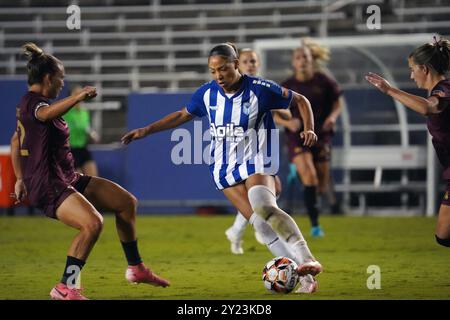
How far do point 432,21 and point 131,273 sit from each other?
13889 mm

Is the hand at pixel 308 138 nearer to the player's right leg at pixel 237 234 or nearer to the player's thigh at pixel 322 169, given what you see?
the player's right leg at pixel 237 234

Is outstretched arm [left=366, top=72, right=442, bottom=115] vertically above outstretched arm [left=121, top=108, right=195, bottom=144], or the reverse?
outstretched arm [left=366, top=72, right=442, bottom=115]

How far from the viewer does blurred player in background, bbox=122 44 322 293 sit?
289 inches

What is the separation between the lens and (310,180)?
1255cm

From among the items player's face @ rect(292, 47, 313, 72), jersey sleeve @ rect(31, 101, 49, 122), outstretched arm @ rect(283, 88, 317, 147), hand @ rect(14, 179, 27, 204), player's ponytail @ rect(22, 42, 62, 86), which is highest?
player's ponytail @ rect(22, 42, 62, 86)

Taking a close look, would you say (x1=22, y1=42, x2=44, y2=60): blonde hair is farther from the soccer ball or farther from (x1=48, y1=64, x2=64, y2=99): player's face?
the soccer ball

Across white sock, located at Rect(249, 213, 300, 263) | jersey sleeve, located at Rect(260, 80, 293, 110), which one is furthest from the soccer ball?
jersey sleeve, located at Rect(260, 80, 293, 110)

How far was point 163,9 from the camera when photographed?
22047mm

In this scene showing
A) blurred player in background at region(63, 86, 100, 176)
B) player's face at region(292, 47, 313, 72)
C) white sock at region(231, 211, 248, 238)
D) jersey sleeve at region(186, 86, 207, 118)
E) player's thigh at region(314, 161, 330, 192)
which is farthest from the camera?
blurred player in background at region(63, 86, 100, 176)

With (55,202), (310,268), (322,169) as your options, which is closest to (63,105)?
(55,202)

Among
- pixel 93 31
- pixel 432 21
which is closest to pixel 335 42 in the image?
pixel 432 21

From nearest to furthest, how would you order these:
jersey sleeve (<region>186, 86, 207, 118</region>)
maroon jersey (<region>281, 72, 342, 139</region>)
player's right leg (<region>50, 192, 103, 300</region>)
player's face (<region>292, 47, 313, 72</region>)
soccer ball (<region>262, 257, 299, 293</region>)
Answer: player's right leg (<region>50, 192, 103, 300</region>) → soccer ball (<region>262, 257, 299, 293</region>) → jersey sleeve (<region>186, 86, 207, 118</region>) → player's face (<region>292, 47, 313, 72</region>) → maroon jersey (<region>281, 72, 342, 139</region>)

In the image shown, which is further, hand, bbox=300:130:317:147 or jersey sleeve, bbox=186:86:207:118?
jersey sleeve, bbox=186:86:207:118

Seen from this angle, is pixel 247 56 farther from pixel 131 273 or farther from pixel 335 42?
pixel 335 42
